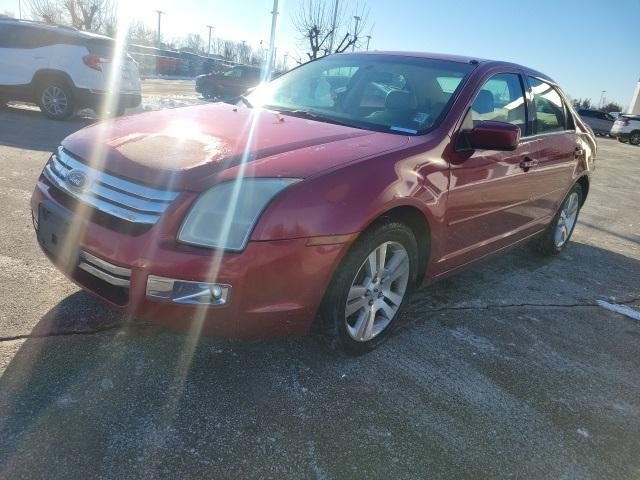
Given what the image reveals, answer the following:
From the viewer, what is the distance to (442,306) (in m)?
3.69

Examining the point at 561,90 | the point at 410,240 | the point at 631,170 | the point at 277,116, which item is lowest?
the point at 631,170

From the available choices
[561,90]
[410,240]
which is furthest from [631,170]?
[410,240]

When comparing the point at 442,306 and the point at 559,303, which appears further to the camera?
the point at 559,303

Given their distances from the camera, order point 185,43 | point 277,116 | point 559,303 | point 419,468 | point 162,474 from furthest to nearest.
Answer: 1. point 185,43
2. point 559,303
3. point 277,116
4. point 419,468
5. point 162,474

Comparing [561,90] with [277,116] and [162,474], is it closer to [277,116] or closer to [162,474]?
[277,116]

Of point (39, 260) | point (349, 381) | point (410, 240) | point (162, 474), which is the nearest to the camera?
point (162, 474)

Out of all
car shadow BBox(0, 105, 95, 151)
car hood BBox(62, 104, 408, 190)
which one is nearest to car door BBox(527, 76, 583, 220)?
car hood BBox(62, 104, 408, 190)

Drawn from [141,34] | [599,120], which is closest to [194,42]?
[141,34]

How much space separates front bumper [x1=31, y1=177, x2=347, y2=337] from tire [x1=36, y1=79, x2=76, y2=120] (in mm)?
8425

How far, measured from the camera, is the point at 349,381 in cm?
263

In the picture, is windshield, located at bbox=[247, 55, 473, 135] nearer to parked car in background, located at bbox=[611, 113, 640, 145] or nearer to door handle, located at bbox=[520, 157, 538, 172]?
door handle, located at bbox=[520, 157, 538, 172]

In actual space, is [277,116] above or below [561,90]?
below

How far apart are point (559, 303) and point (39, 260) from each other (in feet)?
12.4

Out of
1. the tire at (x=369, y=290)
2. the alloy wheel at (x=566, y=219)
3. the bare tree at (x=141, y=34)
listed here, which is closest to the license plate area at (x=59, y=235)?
the tire at (x=369, y=290)
